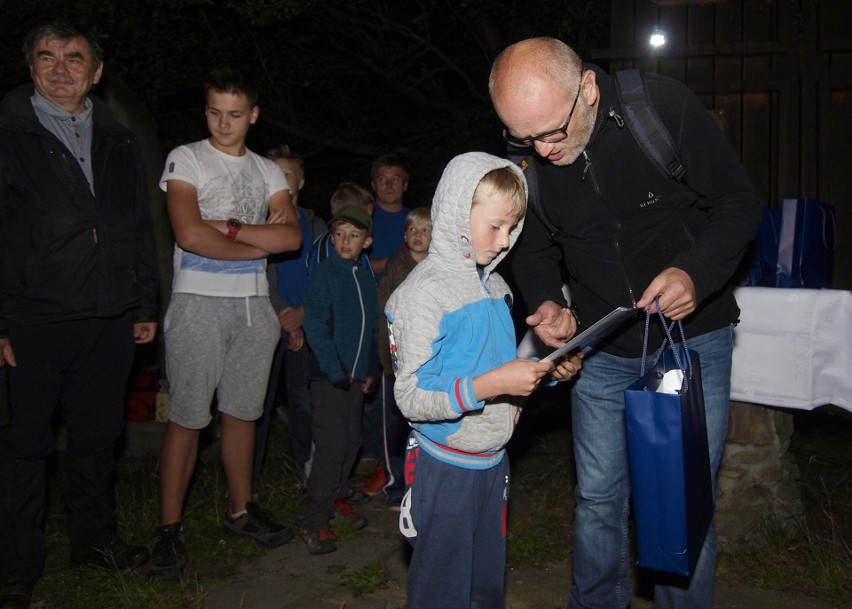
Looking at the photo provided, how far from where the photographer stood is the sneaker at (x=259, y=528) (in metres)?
4.52

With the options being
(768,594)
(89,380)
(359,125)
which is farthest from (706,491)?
(359,125)

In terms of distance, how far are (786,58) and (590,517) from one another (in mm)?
4732

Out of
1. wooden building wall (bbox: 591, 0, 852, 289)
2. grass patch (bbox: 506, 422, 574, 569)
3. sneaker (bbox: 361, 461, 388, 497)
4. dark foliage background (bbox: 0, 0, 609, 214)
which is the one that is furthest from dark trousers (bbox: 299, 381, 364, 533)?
dark foliage background (bbox: 0, 0, 609, 214)

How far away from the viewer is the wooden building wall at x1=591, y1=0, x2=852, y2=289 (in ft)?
20.6

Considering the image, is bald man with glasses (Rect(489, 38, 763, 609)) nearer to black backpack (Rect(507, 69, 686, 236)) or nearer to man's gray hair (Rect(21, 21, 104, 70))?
black backpack (Rect(507, 69, 686, 236))

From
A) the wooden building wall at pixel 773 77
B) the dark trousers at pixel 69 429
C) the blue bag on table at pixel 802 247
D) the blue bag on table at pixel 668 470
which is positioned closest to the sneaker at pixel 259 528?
the dark trousers at pixel 69 429

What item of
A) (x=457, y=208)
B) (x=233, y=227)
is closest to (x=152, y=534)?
(x=233, y=227)

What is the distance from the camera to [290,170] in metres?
5.66

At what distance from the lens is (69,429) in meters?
4.07

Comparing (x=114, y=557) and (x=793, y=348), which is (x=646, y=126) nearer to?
(x=793, y=348)

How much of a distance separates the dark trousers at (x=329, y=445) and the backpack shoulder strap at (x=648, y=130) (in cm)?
250

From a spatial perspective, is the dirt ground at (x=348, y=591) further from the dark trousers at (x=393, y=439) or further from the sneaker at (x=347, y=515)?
the dark trousers at (x=393, y=439)

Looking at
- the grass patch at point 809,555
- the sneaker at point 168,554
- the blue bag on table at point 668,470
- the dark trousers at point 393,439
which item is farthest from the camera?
the dark trousers at point 393,439

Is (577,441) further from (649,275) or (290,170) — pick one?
(290,170)
